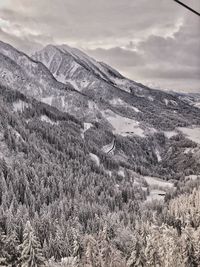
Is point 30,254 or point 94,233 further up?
point 30,254

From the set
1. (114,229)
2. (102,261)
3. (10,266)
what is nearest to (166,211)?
(114,229)

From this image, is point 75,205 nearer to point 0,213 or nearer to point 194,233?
point 0,213

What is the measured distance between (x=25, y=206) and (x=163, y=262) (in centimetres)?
9582

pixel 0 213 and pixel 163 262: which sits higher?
pixel 163 262

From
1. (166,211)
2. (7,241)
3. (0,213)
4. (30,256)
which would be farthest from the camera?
(166,211)

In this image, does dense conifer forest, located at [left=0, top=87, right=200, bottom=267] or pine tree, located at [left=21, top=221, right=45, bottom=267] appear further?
dense conifer forest, located at [left=0, top=87, right=200, bottom=267]

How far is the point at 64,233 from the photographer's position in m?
138

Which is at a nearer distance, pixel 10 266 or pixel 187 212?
pixel 10 266

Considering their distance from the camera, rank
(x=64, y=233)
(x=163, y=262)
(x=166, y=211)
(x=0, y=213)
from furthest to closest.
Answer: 1. (x=166, y=211)
2. (x=0, y=213)
3. (x=64, y=233)
4. (x=163, y=262)

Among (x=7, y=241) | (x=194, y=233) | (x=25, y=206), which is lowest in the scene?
(x=25, y=206)

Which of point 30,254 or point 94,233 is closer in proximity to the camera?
point 30,254

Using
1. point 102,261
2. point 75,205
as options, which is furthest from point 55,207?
point 102,261

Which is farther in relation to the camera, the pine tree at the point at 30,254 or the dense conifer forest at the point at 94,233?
the dense conifer forest at the point at 94,233

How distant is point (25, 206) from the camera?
592ft
